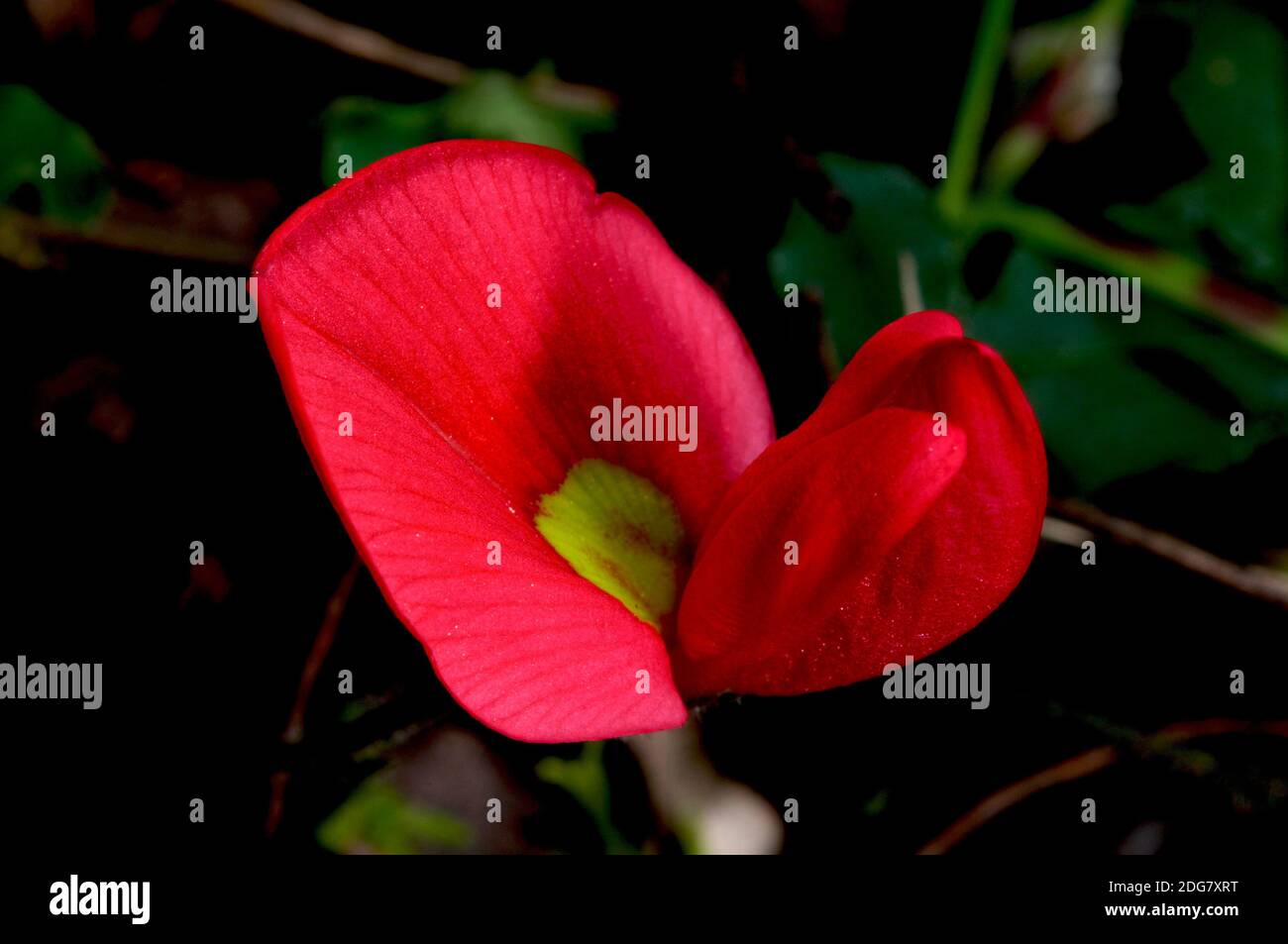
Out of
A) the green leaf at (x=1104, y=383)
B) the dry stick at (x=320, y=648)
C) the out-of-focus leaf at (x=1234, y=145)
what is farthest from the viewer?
the out-of-focus leaf at (x=1234, y=145)

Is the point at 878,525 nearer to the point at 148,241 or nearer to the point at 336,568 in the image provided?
the point at 336,568

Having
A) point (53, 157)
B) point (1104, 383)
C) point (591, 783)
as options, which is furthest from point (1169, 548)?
point (53, 157)

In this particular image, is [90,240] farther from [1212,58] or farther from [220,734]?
[1212,58]

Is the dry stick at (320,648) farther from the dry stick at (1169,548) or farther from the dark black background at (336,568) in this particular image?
the dry stick at (1169,548)

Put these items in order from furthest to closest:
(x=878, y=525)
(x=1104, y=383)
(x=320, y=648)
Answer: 1. (x=1104, y=383)
2. (x=320, y=648)
3. (x=878, y=525)

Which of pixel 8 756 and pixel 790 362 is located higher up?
pixel 790 362

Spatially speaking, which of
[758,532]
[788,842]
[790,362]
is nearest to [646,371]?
[758,532]

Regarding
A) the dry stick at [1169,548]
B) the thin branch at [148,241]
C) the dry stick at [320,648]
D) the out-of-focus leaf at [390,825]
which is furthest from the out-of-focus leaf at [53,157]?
the dry stick at [1169,548]
